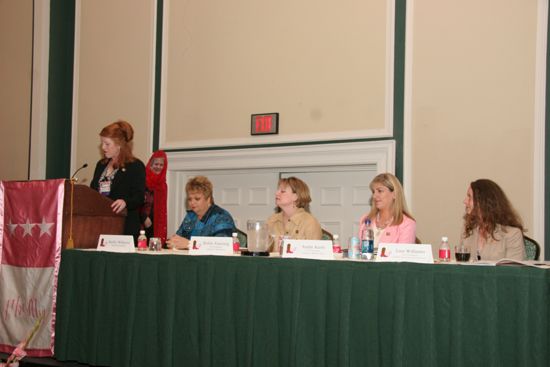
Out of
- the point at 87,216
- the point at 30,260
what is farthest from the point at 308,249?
the point at 30,260

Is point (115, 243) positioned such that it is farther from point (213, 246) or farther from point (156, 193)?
point (156, 193)

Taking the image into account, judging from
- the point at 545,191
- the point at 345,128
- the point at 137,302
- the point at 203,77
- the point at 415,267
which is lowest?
the point at 137,302

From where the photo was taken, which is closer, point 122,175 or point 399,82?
point 122,175

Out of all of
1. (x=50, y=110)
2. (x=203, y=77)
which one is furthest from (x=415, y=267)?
(x=50, y=110)

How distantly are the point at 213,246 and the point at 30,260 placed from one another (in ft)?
3.92

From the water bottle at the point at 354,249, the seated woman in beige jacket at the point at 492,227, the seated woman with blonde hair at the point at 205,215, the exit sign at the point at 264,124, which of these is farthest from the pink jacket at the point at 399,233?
the exit sign at the point at 264,124

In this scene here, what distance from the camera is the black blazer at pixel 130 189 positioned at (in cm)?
409

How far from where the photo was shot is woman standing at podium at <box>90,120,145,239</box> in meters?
4.11

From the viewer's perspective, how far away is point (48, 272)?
12.0ft

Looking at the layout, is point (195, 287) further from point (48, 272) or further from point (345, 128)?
point (345, 128)

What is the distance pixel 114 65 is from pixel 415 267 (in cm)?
475

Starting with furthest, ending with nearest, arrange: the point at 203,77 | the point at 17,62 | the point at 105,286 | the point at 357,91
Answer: the point at 17,62
the point at 203,77
the point at 357,91
the point at 105,286

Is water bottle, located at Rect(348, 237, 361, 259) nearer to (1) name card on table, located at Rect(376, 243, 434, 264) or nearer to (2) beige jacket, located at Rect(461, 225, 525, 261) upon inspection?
(1) name card on table, located at Rect(376, 243, 434, 264)

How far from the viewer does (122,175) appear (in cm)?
413
